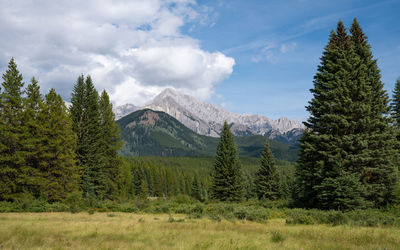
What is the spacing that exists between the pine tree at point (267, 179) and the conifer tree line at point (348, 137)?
23.3 meters

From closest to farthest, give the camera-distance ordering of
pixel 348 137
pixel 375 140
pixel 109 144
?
1. pixel 348 137
2. pixel 375 140
3. pixel 109 144

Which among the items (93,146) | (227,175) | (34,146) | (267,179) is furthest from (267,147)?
(34,146)

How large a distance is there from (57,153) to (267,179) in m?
36.4

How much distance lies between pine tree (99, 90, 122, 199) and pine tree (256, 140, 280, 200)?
27.1 meters

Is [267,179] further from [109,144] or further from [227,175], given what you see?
[109,144]

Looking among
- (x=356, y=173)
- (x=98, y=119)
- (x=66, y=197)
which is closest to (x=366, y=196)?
(x=356, y=173)

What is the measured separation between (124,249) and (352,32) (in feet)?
97.1

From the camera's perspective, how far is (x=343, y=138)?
21.3 m

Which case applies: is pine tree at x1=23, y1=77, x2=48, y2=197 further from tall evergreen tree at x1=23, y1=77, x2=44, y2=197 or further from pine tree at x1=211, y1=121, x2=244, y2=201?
pine tree at x1=211, y1=121, x2=244, y2=201

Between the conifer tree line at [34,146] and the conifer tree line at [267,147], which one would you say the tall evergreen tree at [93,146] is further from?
the conifer tree line at [34,146]

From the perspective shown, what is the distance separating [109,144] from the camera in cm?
4419

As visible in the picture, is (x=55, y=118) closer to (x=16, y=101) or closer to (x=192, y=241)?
(x=16, y=101)

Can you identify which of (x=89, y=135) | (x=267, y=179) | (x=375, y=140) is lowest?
(x=267, y=179)

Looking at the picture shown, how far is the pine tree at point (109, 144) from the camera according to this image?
43.2 m
